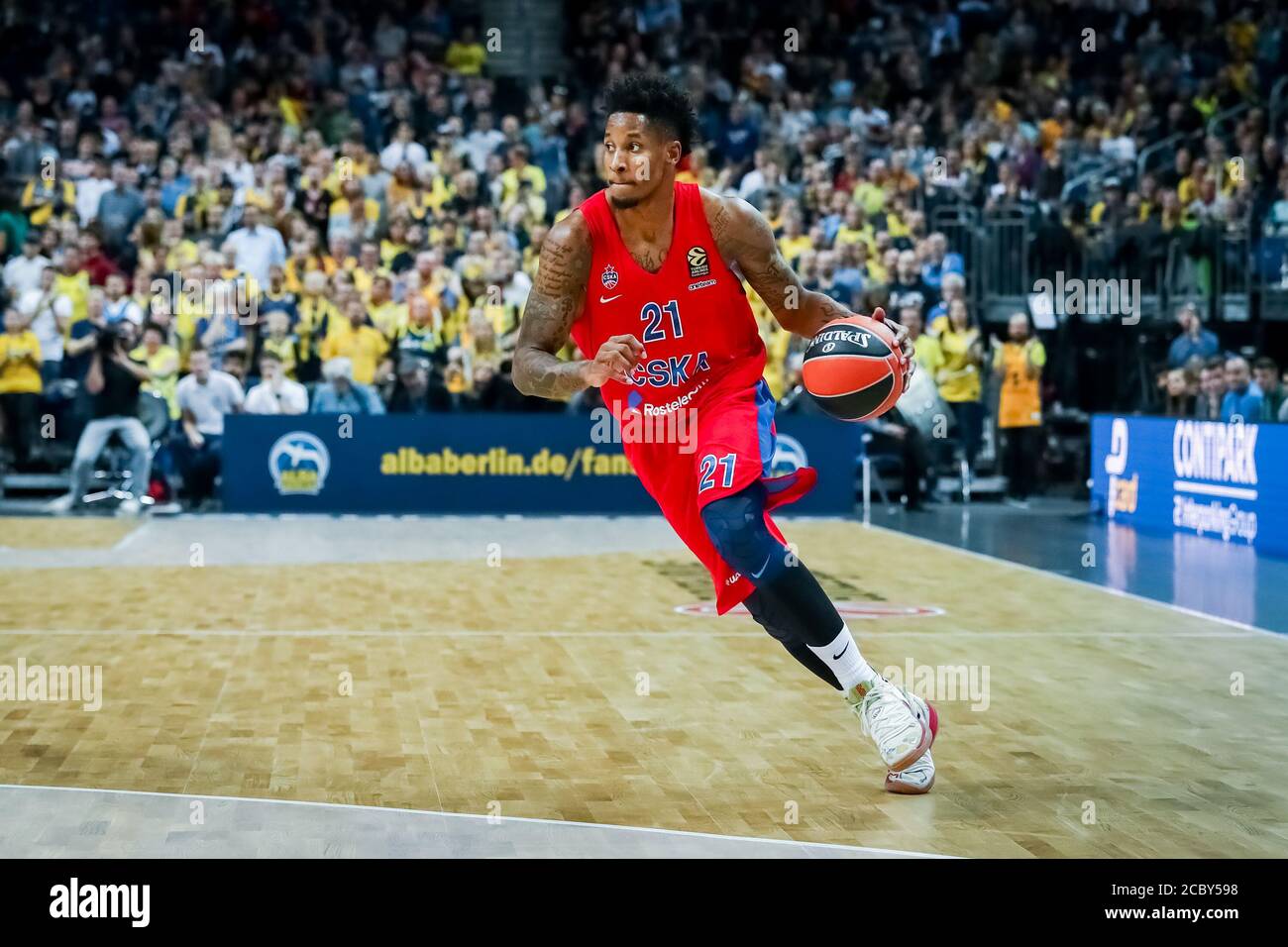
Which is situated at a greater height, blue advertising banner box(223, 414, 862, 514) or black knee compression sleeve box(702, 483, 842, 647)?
black knee compression sleeve box(702, 483, 842, 647)

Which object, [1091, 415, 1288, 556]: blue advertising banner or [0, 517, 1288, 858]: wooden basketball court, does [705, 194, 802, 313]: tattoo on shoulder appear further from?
[1091, 415, 1288, 556]: blue advertising banner

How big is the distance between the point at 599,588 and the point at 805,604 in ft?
20.7

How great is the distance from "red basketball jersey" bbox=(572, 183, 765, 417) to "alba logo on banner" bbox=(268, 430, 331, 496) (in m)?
12.3

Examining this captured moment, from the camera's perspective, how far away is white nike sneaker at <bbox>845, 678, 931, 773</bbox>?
5902 mm

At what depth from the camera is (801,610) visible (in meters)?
5.91

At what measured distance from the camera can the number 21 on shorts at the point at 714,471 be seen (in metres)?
5.89

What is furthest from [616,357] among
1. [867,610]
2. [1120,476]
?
[1120,476]

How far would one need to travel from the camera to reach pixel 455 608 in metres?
11.1

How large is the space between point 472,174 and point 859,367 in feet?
48.2

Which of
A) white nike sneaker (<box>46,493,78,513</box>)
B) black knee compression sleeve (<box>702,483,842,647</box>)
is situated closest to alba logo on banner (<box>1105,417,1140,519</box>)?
white nike sneaker (<box>46,493,78,513</box>)

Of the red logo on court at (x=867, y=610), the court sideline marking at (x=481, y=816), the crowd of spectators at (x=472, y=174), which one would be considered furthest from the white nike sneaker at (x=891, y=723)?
the crowd of spectators at (x=472, y=174)

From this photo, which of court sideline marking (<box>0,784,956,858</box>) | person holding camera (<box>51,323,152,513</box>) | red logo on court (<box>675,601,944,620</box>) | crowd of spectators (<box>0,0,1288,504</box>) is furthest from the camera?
crowd of spectators (<box>0,0,1288,504</box>)

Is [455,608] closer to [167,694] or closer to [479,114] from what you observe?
[167,694]
